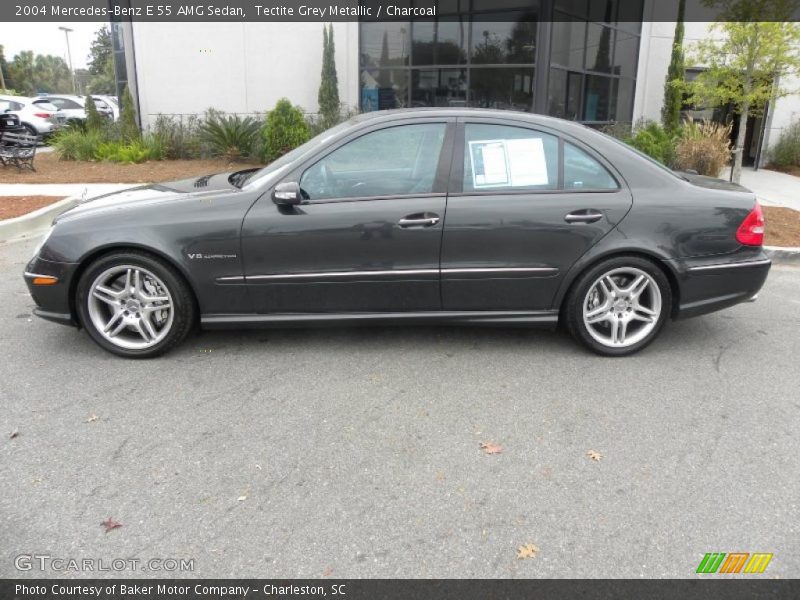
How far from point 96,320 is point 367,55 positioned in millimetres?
12260

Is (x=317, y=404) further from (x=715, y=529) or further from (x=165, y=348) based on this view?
(x=715, y=529)

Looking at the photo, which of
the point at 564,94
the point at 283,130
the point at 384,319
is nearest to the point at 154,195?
the point at 384,319

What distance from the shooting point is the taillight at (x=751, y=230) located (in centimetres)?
433

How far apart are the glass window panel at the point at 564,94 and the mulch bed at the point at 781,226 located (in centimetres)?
547

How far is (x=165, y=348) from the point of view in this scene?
4.26m

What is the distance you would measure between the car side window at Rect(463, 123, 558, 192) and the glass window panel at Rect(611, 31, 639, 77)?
42.5 ft

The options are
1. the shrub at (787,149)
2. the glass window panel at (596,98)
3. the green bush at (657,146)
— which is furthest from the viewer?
the shrub at (787,149)

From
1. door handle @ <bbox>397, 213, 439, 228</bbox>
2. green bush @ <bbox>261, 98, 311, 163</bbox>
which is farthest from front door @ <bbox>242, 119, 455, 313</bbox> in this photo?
green bush @ <bbox>261, 98, 311, 163</bbox>

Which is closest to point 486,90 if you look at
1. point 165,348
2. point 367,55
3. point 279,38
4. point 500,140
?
point 367,55

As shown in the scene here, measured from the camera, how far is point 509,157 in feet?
14.0

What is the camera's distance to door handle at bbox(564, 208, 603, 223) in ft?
13.7

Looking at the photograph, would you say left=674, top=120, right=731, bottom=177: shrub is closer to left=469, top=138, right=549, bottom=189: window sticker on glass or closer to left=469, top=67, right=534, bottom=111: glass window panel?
left=469, top=67, right=534, bottom=111: glass window panel

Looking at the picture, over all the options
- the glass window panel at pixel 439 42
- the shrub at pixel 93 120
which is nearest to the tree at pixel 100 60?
the shrub at pixel 93 120

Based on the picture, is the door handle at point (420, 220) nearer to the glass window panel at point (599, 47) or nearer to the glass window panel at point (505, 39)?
the glass window panel at point (505, 39)
